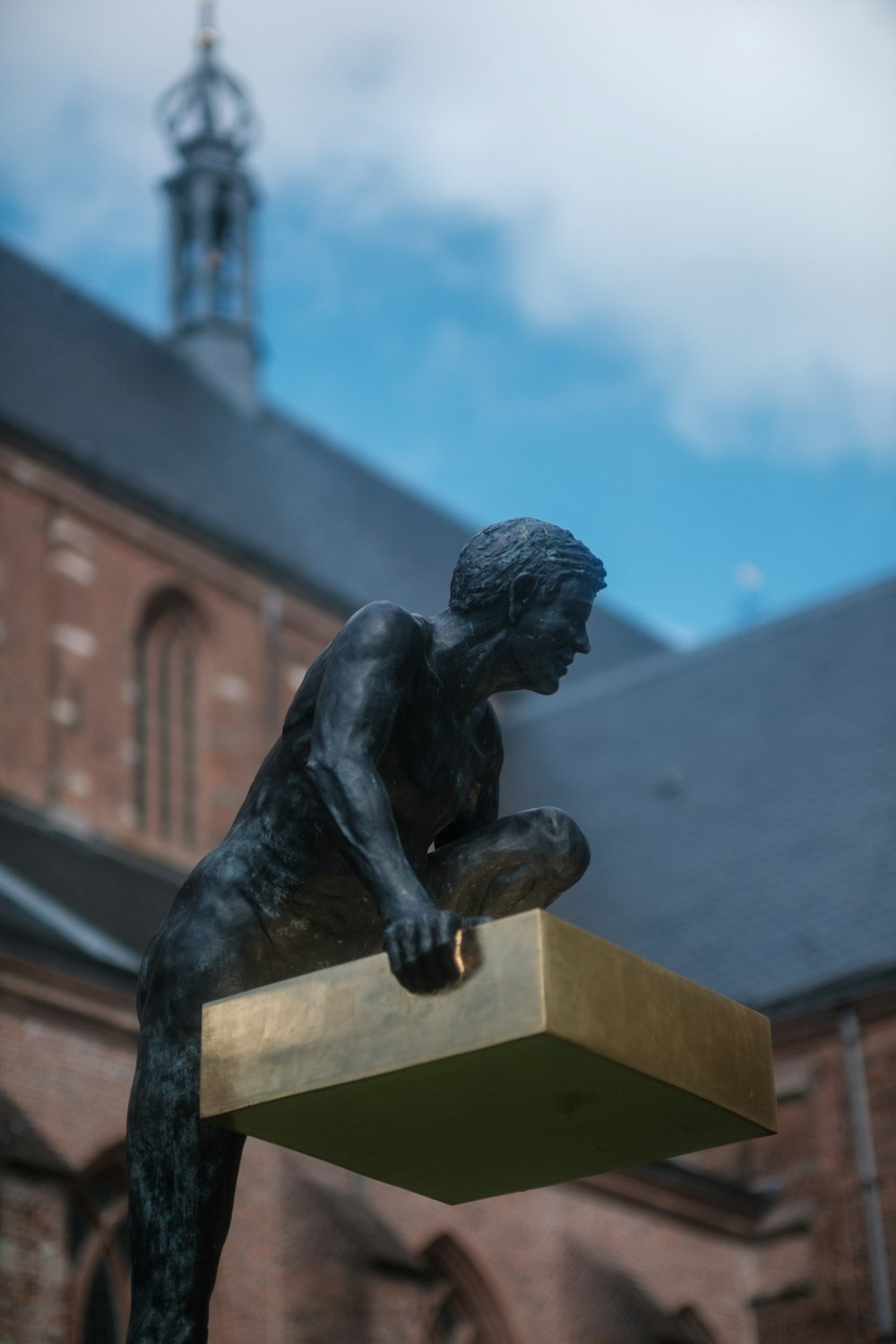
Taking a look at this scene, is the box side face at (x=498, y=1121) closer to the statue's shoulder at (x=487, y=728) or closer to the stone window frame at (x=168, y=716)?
the statue's shoulder at (x=487, y=728)

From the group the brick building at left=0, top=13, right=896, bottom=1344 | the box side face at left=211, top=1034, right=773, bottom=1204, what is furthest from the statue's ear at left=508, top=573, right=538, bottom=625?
the brick building at left=0, top=13, right=896, bottom=1344

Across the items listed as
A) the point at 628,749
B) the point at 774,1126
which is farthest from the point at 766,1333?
the point at 774,1126

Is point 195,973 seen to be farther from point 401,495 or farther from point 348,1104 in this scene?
point 401,495

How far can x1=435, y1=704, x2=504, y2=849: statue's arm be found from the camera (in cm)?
366

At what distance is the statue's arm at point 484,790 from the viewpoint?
12.0 ft

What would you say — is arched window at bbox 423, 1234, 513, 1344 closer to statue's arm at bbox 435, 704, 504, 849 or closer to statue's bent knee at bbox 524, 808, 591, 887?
statue's arm at bbox 435, 704, 504, 849

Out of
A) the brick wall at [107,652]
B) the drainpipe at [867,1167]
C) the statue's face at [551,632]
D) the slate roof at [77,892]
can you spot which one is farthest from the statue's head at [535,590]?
the drainpipe at [867,1167]

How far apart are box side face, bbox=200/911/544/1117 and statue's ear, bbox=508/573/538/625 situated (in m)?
0.67

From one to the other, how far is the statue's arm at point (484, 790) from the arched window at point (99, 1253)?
12075mm

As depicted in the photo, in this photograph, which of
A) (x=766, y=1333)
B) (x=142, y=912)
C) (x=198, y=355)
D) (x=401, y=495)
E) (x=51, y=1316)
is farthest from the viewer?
(x=401, y=495)

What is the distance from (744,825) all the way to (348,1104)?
66.6 feet

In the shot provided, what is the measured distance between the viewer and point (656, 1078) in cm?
308

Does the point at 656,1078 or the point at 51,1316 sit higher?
the point at 51,1316

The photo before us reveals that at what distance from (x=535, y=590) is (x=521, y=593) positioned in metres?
0.02
